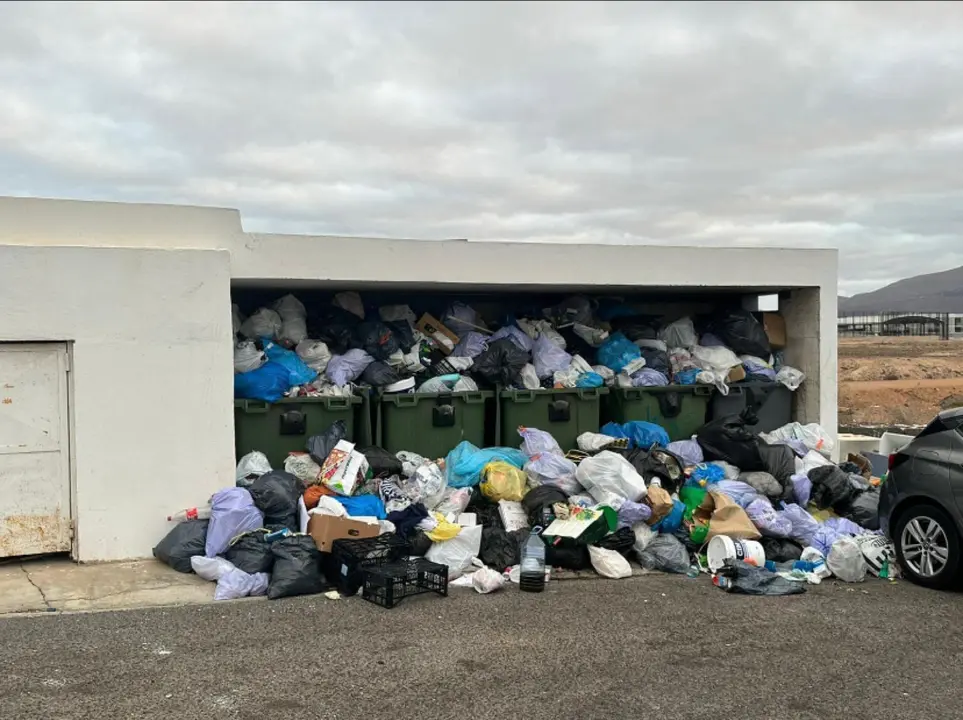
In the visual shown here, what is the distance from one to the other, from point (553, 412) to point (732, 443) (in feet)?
6.07

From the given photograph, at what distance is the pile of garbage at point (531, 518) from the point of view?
20.7 ft

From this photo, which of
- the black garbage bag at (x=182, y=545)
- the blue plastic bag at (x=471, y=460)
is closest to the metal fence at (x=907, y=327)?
the blue plastic bag at (x=471, y=460)

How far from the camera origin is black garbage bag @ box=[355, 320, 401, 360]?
8586 millimetres

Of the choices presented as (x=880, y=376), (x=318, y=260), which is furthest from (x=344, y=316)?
(x=880, y=376)

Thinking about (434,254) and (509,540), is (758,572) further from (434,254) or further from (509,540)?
(434,254)

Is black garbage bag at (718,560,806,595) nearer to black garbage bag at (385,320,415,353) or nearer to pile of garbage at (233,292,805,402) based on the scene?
pile of garbage at (233,292,805,402)

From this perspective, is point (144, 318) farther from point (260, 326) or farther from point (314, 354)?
point (314, 354)

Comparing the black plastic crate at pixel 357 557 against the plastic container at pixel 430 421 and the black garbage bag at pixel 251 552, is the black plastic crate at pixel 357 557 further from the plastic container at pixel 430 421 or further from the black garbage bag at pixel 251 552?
the plastic container at pixel 430 421

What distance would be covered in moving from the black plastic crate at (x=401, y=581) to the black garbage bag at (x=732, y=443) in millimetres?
3708

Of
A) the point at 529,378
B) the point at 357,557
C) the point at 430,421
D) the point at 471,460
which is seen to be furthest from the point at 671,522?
the point at 357,557

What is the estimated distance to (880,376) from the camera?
29.1 m

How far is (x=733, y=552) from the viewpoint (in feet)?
22.3

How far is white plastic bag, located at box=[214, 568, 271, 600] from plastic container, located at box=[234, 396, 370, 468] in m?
1.85

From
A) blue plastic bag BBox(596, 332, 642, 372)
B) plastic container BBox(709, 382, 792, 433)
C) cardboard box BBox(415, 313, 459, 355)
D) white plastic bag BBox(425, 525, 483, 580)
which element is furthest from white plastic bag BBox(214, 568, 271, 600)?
plastic container BBox(709, 382, 792, 433)
